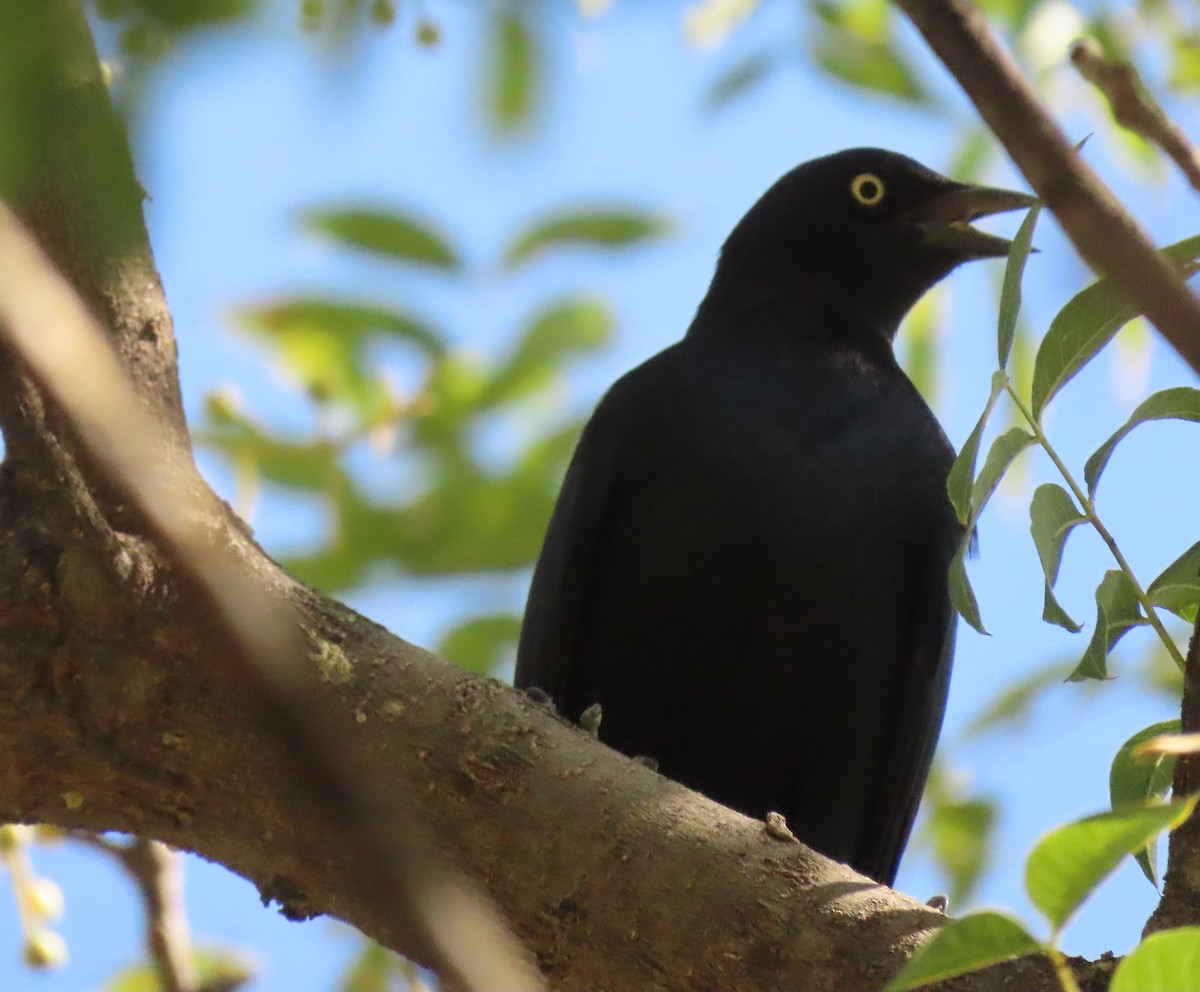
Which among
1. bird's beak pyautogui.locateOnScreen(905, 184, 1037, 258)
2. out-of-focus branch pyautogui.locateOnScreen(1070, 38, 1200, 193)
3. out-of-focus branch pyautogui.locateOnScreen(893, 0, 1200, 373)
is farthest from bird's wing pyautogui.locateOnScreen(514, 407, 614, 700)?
out-of-focus branch pyautogui.locateOnScreen(893, 0, 1200, 373)

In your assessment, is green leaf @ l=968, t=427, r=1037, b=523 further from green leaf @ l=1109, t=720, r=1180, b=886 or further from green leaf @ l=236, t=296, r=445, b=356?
green leaf @ l=236, t=296, r=445, b=356

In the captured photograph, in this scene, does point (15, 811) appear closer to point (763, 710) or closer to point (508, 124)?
point (508, 124)

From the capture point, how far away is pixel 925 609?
4.40 meters

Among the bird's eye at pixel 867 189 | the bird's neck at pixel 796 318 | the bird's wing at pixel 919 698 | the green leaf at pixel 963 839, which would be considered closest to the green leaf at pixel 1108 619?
the green leaf at pixel 963 839

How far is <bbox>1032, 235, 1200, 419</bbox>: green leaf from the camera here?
211 centimetres

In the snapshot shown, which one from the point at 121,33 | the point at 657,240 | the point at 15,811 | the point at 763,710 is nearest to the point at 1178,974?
the point at 121,33

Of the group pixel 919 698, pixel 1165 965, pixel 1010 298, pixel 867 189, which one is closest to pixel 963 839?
pixel 919 698

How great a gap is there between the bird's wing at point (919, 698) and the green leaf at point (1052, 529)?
2.19 meters

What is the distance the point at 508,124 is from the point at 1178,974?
54.8 inches

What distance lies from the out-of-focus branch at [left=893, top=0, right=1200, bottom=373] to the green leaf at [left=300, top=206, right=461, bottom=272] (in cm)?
247

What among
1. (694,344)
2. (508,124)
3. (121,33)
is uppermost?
(694,344)

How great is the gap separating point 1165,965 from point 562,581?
3.17 m

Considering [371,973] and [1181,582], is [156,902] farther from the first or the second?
[1181,582]

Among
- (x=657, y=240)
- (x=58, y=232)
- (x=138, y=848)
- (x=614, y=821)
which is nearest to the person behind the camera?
(x=58, y=232)
